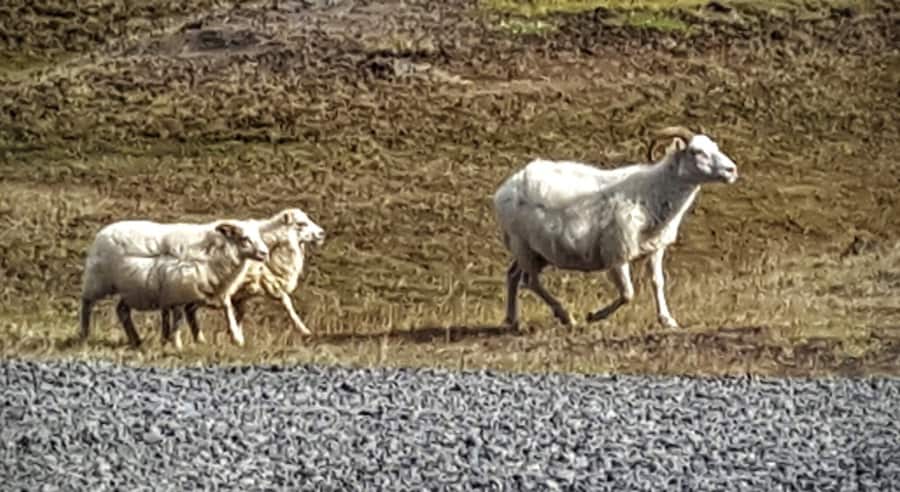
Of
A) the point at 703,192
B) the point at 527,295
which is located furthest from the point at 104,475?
the point at 703,192

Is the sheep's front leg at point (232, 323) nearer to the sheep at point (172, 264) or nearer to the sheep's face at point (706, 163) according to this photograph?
the sheep at point (172, 264)

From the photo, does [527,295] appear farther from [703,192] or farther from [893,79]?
[893,79]

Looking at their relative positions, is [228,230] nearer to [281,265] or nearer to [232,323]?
[281,265]

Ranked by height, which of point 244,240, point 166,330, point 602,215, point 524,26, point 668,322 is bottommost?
point 166,330

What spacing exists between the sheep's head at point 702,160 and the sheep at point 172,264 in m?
1.73

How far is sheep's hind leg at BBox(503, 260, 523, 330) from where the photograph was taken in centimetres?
1071

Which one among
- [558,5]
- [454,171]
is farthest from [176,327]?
[558,5]

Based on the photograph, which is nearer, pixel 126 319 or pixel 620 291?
pixel 620 291

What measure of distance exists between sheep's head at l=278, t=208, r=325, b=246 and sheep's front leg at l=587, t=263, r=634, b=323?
1160 mm

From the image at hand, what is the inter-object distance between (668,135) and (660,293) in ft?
2.15

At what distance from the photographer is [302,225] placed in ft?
35.3

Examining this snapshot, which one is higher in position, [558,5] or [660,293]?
[558,5]

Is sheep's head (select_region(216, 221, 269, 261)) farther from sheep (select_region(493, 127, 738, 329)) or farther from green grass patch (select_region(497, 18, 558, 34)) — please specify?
green grass patch (select_region(497, 18, 558, 34))

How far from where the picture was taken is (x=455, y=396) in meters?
10.5
